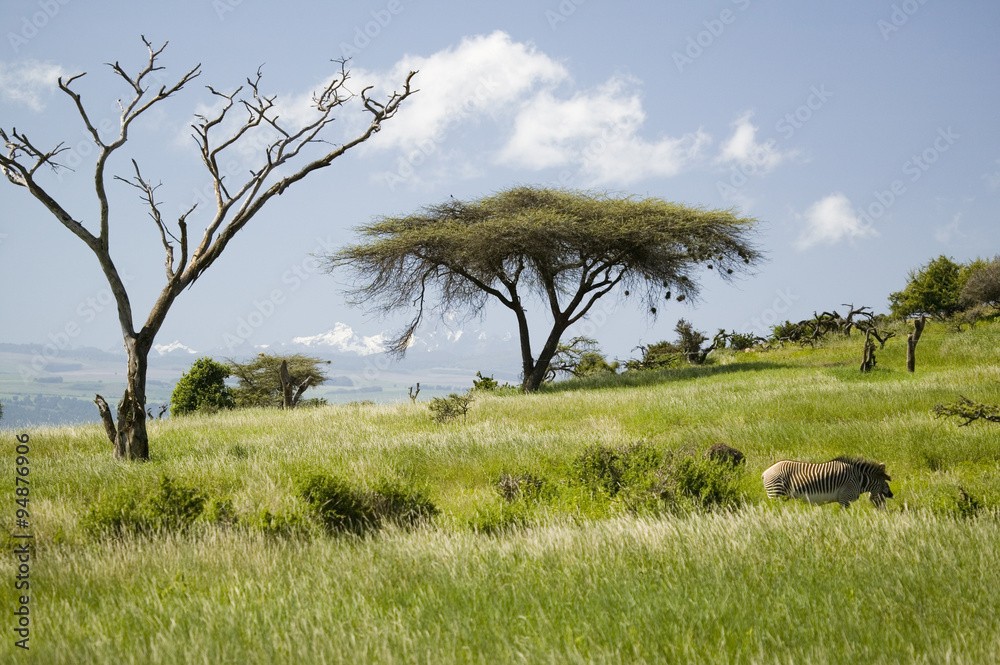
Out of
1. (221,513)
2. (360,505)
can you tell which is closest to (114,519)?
(221,513)

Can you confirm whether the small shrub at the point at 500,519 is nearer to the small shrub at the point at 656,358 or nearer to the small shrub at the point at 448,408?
the small shrub at the point at 448,408

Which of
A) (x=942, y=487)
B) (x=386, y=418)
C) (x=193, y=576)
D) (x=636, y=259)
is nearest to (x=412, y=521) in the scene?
(x=193, y=576)

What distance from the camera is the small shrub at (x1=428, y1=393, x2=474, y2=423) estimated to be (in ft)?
54.3

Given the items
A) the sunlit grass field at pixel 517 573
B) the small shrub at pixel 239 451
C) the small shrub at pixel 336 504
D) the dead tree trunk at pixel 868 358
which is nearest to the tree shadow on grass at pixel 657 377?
the dead tree trunk at pixel 868 358

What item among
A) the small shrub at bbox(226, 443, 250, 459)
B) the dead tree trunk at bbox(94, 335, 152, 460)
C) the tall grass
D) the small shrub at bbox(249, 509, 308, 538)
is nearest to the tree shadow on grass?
the small shrub at bbox(226, 443, 250, 459)

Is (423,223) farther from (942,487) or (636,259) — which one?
(942,487)

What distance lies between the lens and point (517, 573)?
Answer: 4.46 m

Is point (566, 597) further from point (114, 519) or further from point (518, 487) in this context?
point (114, 519)

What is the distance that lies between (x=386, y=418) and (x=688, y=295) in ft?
56.5

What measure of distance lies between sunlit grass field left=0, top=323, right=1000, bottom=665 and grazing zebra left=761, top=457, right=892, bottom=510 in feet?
1.41

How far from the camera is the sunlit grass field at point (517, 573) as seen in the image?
3355mm

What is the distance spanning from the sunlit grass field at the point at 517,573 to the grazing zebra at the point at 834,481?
1.41ft

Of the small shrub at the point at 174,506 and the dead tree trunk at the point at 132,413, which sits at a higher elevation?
the dead tree trunk at the point at 132,413

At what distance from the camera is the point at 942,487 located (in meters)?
7.88
